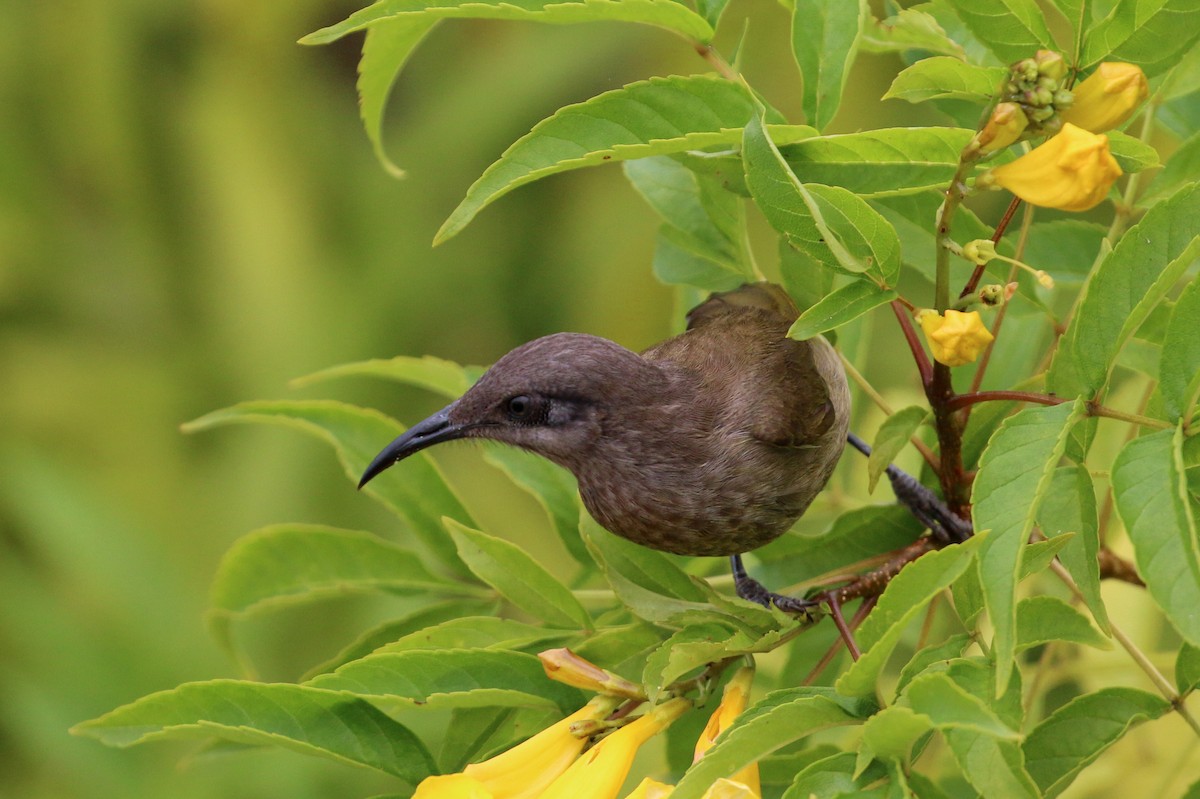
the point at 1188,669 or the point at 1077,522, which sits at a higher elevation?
the point at 1077,522

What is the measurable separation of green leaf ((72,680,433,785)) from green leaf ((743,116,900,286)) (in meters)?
0.72

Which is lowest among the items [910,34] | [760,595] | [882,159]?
[760,595]

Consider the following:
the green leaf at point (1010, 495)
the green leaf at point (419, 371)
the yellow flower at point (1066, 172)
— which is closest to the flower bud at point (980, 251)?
the yellow flower at point (1066, 172)

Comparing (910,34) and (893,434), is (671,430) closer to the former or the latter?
(893,434)

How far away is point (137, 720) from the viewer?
1.50 meters

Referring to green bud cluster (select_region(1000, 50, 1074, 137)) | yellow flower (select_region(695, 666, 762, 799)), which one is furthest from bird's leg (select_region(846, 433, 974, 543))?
green bud cluster (select_region(1000, 50, 1074, 137))

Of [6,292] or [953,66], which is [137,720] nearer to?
[953,66]

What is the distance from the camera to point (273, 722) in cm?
146

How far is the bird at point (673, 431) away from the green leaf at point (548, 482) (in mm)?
43

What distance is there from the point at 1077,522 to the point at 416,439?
104cm

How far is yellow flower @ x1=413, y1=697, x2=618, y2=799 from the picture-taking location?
144 cm

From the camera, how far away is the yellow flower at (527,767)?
1438 millimetres

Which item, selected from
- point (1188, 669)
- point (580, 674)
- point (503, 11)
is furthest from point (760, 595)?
point (503, 11)

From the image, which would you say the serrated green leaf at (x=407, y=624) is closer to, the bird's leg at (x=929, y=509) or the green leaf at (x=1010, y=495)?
the bird's leg at (x=929, y=509)
